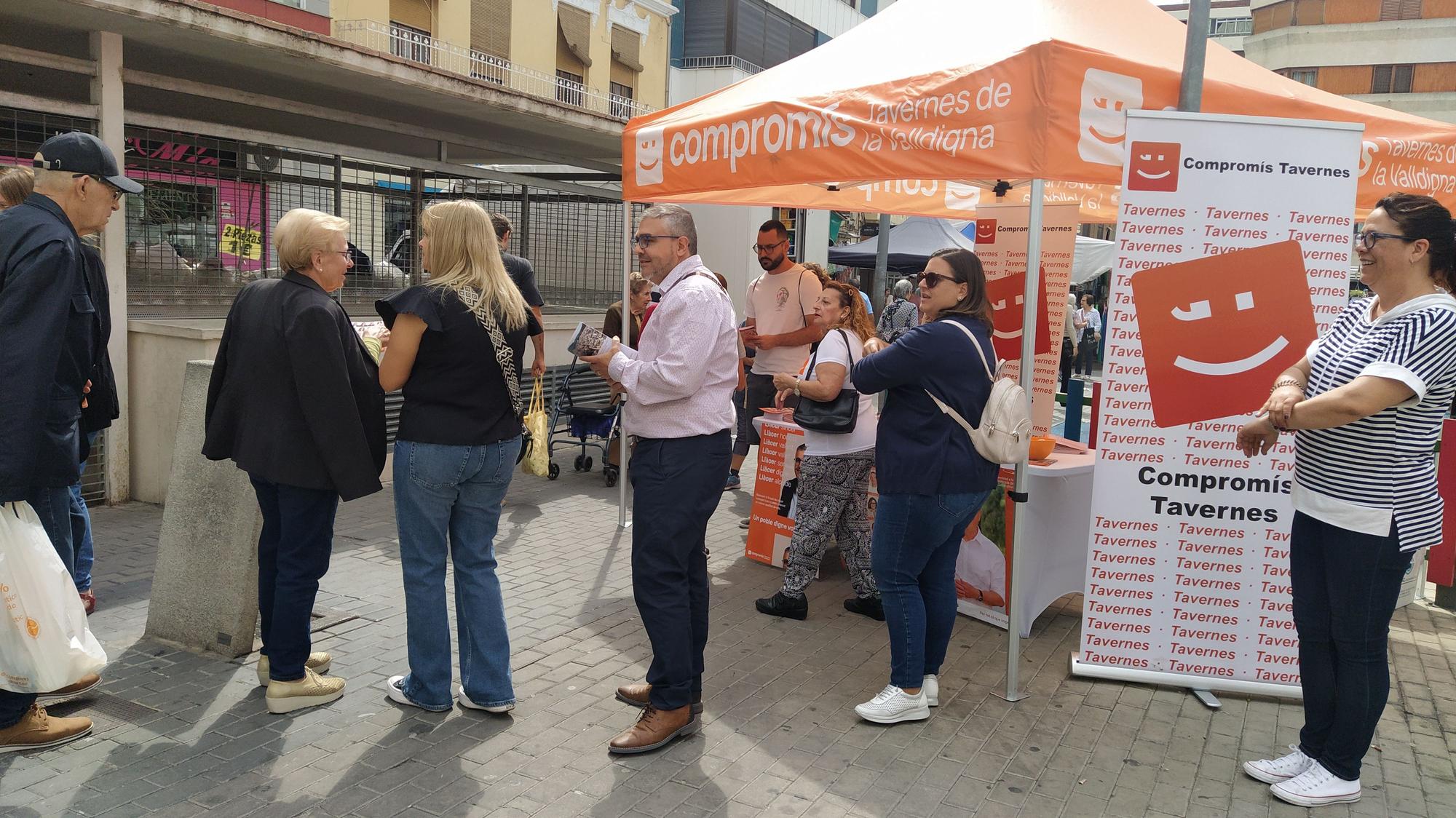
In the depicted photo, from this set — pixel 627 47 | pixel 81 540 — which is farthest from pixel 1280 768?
pixel 627 47

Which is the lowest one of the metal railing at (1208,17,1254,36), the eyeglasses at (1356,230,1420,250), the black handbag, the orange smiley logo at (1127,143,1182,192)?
the black handbag

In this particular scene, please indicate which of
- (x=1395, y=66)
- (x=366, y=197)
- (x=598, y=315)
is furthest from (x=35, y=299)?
(x=1395, y=66)

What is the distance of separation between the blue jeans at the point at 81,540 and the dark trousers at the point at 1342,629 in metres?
4.87

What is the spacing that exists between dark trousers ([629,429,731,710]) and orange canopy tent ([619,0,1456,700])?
140 cm

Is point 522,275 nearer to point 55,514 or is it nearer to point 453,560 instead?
point 453,560

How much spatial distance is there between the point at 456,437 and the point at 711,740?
1455mm

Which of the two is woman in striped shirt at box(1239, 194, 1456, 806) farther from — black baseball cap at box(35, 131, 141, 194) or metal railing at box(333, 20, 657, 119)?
metal railing at box(333, 20, 657, 119)

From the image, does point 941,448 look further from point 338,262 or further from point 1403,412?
point 338,262

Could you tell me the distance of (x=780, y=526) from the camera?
6207 millimetres

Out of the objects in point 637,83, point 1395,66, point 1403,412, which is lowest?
point 1403,412

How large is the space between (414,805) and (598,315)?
821 centimetres

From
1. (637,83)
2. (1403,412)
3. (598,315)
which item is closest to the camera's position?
(1403,412)

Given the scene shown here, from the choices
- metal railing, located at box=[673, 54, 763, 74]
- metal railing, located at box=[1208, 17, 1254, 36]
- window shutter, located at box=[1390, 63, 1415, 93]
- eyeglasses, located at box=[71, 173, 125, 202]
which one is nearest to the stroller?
eyeglasses, located at box=[71, 173, 125, 202]

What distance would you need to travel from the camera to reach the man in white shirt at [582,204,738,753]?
3623 mm
